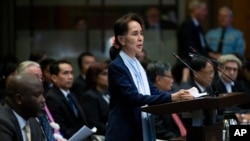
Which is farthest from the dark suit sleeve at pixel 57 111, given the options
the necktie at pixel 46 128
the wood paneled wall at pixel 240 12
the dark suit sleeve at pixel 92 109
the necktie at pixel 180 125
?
the wood paneled wall at pixel 240 12

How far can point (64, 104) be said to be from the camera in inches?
330

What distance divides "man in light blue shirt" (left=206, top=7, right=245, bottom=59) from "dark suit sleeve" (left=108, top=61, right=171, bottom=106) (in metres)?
6.44

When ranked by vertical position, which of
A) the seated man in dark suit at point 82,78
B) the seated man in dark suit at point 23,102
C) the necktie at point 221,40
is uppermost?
the seated man in dark suit at point 23,102

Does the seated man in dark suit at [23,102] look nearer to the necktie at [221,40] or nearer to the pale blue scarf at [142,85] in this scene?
the pale blue scarf at [142,85]

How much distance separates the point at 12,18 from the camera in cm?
1310

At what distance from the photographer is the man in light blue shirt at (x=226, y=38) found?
1225 cm

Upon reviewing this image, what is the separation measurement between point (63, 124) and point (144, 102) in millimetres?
2777

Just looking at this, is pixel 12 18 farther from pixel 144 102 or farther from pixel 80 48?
pixel 144 102

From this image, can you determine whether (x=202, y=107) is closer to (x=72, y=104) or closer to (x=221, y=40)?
(x=72, y=104)

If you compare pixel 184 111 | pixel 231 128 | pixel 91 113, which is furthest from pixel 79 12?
pixel 184 111

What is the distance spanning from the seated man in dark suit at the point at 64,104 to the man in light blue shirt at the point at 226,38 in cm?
402

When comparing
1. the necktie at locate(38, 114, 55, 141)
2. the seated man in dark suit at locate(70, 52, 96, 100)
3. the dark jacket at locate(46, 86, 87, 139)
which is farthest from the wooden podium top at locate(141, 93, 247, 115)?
the seated man in dark suit at locate(70, 52, 96, 100)

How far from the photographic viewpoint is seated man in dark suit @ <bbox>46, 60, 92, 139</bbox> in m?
8.28

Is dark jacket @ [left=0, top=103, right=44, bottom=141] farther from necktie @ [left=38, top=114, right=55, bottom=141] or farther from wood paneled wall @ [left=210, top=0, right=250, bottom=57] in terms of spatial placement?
wood paneled wall @ [left=210, top=0, right=250, bottom=57]
